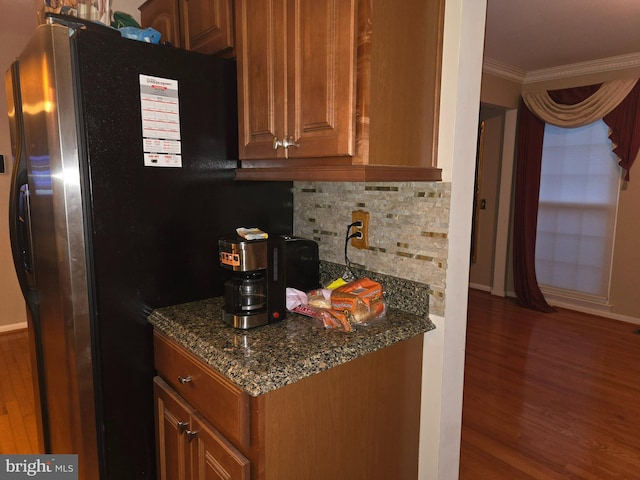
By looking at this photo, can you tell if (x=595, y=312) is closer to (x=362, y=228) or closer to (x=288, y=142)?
(x=362, y=228)

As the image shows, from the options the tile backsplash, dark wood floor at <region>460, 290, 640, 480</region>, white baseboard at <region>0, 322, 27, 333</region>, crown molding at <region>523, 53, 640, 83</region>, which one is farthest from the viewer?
crown molding at <region>523, 53, 640, 83</region>

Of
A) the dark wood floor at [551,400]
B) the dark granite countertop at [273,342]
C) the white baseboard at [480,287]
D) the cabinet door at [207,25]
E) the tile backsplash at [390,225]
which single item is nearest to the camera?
the dark granite countertop at [273,342]

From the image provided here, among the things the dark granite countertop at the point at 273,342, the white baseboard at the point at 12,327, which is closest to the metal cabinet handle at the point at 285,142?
the dark granite countertop at the point at 273,342

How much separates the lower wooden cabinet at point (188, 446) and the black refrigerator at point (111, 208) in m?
0.08

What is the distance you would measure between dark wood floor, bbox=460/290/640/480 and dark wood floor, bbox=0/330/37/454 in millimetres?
2171

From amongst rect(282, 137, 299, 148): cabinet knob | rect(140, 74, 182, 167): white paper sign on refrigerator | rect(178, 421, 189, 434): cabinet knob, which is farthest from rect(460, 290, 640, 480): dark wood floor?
rect(140, 74, 182, 167): white paper sign on refrigerator

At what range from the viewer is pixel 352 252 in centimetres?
166

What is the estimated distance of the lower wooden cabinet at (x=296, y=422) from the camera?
1063 millimetres

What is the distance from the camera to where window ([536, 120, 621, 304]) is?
4.26 metres

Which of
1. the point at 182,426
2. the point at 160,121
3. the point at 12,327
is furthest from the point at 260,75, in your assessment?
the point at 12,327

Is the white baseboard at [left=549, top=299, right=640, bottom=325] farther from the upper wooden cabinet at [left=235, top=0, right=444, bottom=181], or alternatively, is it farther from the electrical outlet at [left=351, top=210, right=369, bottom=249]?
the upper wooden cabinet at [left=235, top=0, right=444, bottom=181]

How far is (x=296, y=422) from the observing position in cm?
110

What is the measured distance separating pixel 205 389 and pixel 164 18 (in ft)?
5.08

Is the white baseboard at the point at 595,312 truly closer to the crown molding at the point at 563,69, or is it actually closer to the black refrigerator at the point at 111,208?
the crown molding at the point at 563,69
